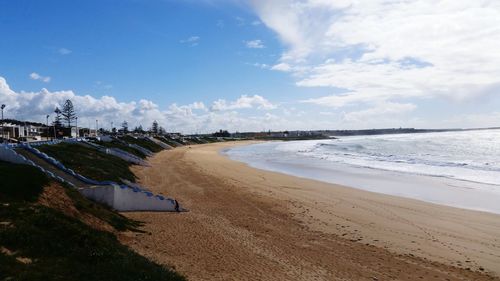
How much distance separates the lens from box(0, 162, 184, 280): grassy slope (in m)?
6.58

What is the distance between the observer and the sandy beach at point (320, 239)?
30.9 feet

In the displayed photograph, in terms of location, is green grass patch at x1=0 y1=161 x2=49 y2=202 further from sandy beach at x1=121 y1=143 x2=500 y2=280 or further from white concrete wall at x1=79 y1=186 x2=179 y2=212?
sandy beach at x1=121 y1=143 x2=500 y2=280

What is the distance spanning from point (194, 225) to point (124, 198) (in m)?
3.06

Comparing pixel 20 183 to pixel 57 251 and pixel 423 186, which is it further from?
pixel 423 186

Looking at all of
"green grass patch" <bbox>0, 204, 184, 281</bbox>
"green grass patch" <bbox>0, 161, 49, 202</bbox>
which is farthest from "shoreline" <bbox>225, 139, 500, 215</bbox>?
"green grass patch" <bbox>0, 161, 49, 202</bbox>

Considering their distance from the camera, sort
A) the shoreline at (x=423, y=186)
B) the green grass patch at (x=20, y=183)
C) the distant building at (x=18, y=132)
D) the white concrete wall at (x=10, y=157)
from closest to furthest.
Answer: the green grass patch at (x=20, y=183) → the white concrete wall at (x=10, y=157) → the shoreline at (x=423, y=186) → the distant building at (x=18, y=132)

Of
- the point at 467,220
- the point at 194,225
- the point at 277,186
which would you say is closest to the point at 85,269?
the point at 194,225

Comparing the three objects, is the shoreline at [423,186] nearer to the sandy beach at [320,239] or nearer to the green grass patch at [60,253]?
the sandy beach at [320,239]

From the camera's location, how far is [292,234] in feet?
41.9

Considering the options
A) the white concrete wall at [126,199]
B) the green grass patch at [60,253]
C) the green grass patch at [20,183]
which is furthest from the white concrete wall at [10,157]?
the green grass patch at [60,253]

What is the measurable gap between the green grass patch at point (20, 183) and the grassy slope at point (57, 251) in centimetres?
23

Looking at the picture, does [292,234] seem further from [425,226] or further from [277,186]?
[277,186]

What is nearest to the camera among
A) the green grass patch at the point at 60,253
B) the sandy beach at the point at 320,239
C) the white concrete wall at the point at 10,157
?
the green grass patch at the point at 60,253

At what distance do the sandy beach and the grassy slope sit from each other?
4.59 feet
